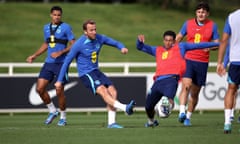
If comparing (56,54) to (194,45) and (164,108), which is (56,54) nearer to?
(194,45)

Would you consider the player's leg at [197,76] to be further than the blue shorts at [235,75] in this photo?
Yes

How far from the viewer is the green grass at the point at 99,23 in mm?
51250

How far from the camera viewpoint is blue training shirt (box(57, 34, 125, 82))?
1778 centimetres

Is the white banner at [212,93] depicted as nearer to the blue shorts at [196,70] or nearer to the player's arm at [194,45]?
the blue shorts at [196,70]

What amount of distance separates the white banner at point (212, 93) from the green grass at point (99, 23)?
68.9ft

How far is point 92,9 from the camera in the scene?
202 ft

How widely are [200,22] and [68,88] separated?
8.57m

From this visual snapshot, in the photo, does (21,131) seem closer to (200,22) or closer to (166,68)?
(166,68)

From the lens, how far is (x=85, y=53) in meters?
17.8

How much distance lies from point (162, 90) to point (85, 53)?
168 centimetres

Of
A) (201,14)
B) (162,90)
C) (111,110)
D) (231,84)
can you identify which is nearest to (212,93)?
(201,14)

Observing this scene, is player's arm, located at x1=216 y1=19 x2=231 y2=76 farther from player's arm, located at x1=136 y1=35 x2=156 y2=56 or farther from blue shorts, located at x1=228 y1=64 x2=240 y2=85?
player's arm, located at x1=136 y1=35 x2=156 y2=56

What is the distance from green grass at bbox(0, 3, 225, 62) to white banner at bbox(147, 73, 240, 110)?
21.0 m

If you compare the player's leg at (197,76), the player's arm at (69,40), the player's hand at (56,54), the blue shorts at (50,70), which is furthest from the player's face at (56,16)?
the player's leg at (197,76)
